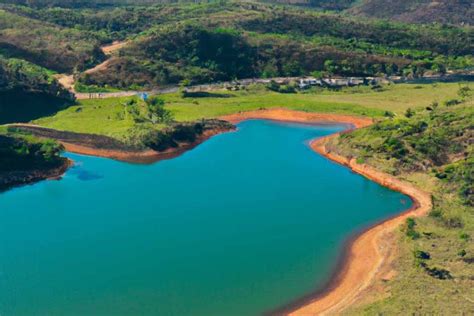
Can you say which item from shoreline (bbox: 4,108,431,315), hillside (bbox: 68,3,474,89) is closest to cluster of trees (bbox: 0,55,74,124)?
hillside (bbox: 68,3,474,89)

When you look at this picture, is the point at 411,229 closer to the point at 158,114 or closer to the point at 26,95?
the point at 158,114

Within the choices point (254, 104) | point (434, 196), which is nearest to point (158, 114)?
point (254, 104)

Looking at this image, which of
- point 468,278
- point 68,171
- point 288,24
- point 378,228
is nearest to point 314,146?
point 378,228

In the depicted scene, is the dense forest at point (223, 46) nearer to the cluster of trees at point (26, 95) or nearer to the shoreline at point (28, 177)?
the cluster of trees at point (26, 95)

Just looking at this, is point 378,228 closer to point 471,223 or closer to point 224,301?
point 471,223

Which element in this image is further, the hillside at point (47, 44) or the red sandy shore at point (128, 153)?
the hillside at point (47, 44)

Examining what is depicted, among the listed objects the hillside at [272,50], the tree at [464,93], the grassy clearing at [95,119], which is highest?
the hillside at [272,50]

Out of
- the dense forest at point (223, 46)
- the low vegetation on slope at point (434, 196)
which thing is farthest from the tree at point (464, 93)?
the dense forest at point (223, 46)
